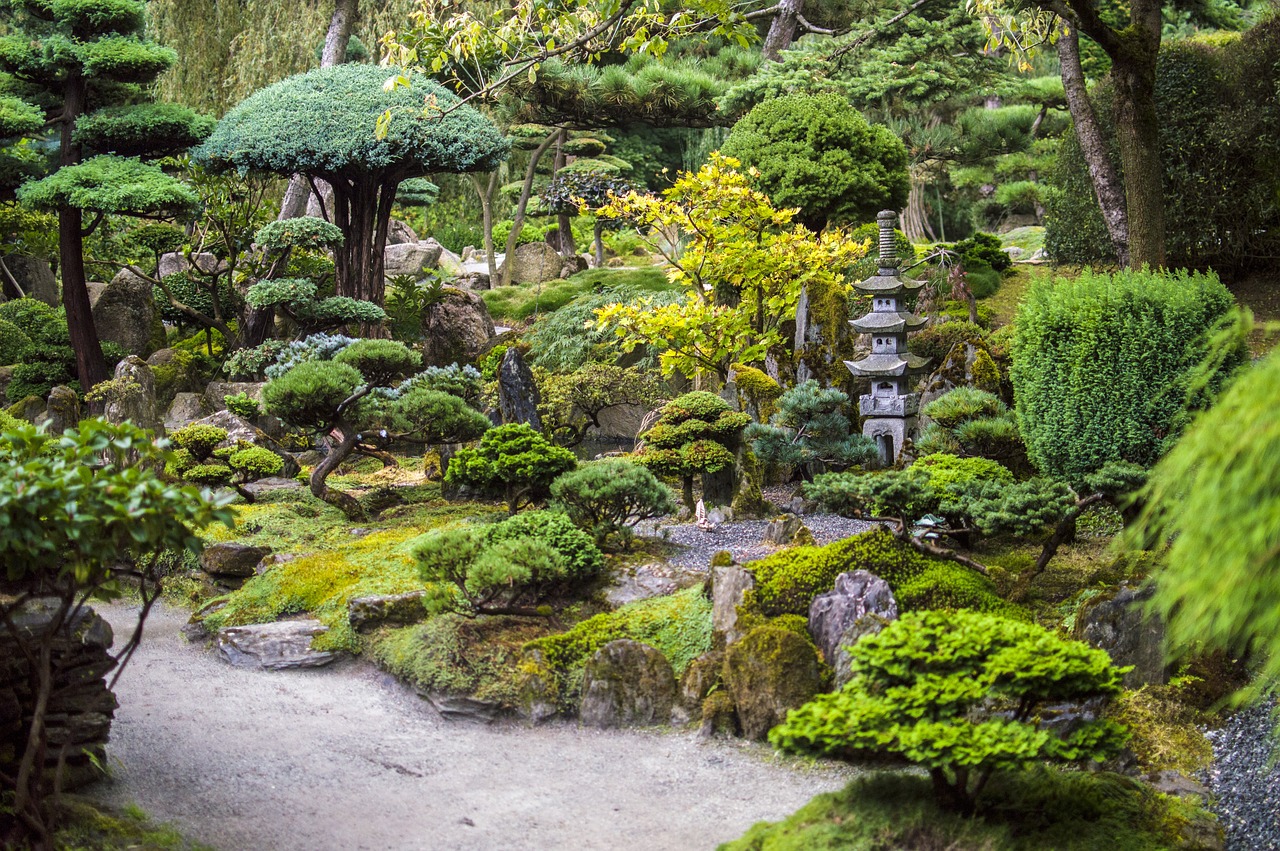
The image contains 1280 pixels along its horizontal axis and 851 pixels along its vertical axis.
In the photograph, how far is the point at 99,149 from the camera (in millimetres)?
13164

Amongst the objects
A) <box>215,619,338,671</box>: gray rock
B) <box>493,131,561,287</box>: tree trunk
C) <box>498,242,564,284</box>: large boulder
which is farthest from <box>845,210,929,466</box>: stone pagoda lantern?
<box>498,242,564,284</box>: large boulder

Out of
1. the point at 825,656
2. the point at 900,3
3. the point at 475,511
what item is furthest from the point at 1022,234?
the point at 825,656

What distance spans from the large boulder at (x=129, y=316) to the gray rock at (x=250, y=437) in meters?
3.75

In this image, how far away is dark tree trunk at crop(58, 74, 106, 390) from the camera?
13172 millimetres

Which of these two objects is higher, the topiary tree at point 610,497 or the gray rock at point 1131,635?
the topiary tree at point 610,497

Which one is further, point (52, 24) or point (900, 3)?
point (900, 3)

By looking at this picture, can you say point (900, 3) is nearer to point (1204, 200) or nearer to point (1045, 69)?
point (1045, 69)

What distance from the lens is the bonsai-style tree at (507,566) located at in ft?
22.3

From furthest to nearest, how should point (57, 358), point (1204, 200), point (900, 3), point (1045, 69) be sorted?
point (1045, 69)
point (900, 3)
point (57, 358)
point (1204, 200)

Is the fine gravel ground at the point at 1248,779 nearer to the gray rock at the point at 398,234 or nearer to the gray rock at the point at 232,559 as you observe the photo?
the gray rock at the point at 232,559

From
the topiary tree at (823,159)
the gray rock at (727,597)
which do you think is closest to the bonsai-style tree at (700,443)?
the gray rock at (727,597)

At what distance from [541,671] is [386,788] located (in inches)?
48.0

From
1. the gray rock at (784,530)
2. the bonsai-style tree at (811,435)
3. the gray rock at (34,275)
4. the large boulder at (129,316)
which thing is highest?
the gray rock at (34,275)

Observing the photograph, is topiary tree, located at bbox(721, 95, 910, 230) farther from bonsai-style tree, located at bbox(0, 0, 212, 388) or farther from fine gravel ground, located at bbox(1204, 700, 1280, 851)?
fine gravel ground, located at bbox(1204, 700, 1280, 851)
